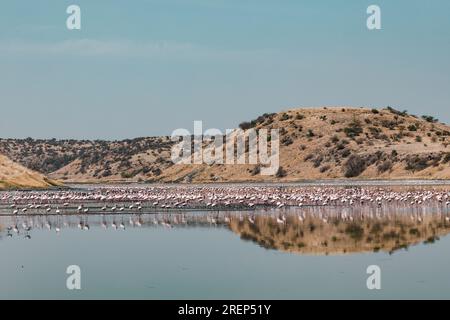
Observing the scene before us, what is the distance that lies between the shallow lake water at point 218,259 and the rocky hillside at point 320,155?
46.5 m

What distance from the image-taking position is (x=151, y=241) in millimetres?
42438

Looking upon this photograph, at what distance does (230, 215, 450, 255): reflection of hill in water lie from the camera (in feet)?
128

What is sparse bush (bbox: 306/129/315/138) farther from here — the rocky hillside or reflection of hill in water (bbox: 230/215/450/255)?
reflection of hill in water (bbox: 230/215/450/255)

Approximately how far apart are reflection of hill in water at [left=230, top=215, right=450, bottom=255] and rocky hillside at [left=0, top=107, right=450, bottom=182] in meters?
41.9

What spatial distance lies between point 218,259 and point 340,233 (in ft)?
32.1

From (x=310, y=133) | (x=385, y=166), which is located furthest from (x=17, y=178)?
(x=310, y=133)

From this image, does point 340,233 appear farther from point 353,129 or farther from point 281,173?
point 353,129

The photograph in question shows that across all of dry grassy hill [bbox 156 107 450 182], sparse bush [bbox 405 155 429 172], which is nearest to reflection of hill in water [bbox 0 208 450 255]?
dry grassy hill [bbox 156 107 450 182]

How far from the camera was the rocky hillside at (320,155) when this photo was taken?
10456cm

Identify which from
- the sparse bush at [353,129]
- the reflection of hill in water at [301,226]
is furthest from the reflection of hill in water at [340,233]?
the sparse bush at [353,129]

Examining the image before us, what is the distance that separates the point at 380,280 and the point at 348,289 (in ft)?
5.95

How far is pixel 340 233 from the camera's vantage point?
144ft
